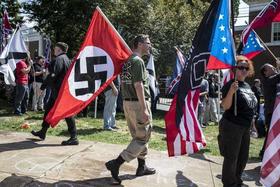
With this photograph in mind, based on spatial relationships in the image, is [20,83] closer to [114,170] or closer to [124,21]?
[124,21]

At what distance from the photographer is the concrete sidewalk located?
5.87 meters

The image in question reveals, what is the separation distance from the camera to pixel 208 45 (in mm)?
5805

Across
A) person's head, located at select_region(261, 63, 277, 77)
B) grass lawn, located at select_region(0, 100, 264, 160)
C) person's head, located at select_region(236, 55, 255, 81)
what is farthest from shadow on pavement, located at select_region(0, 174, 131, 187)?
person's head, located at select_region(261, 63, 277, 77)

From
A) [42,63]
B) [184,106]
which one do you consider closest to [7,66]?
[42,63]

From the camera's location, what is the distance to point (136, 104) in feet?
19.0

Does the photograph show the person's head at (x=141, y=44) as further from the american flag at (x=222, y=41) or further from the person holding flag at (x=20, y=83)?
the person holding flag at (x=20, y=83)

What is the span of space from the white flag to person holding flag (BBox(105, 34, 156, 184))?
6.78 meters

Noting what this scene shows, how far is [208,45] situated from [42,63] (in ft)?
29.6

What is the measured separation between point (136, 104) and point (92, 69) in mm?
991

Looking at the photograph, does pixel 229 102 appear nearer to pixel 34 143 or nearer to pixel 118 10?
pixel 34 143

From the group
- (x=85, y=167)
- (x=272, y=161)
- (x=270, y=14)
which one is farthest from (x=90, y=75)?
(x=270, y=14)

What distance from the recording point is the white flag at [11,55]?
11781 millimetres

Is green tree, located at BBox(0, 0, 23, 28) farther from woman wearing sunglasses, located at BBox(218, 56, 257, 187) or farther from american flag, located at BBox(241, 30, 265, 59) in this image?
woman wearing sunglasses, located at BBox(218, 56, 257, 187)

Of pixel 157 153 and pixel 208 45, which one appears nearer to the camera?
pixel 208 45
